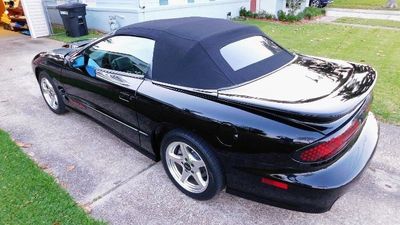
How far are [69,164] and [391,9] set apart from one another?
18.2 metres

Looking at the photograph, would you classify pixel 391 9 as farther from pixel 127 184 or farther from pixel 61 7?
pixel 127 184

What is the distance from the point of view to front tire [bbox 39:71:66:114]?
4.37 meters

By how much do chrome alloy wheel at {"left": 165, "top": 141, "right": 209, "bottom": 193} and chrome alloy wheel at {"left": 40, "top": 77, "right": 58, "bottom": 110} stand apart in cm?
246

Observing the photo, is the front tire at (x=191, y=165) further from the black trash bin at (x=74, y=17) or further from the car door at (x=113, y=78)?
the black trash bin at (x=74, y=17)

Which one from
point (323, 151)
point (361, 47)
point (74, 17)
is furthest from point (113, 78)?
point (74, 17)

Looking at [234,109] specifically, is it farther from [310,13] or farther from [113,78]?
[310,13]

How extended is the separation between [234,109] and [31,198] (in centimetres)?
207

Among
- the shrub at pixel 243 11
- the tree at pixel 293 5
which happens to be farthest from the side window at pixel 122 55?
the tree at pixel 293 5

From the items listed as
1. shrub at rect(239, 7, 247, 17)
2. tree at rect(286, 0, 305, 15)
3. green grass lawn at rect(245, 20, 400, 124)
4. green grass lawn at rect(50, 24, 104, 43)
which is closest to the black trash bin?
green grass lawn at rect(50, 24, 104, 43)

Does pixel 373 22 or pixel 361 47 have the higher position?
pixel 361 47

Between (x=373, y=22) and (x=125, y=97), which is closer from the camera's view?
(x=125, y=97)

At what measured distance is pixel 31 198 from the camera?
2.86 metres

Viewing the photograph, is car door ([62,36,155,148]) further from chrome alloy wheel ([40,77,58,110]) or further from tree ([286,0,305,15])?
tree ([286,0,305,15])

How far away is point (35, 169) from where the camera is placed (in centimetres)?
327
